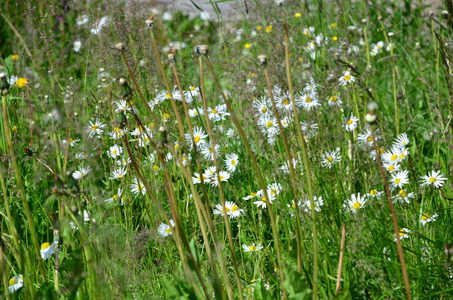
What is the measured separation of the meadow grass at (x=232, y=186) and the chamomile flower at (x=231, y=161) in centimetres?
1

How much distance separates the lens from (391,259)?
1.17 metres

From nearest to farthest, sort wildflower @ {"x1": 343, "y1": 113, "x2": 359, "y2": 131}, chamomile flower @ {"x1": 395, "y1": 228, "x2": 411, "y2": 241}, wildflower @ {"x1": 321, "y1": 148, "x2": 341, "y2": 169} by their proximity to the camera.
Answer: chamomile flower @ {"x1": 395, "y1": 228, "x2": 411, "y2": 241}
wildflower @ {"x1": 321, "y1": 148, "x2": 341, "y2": 169}
wildflower @ {"x1": 343, "y1": 113, "x2": 359, "y2": 131}

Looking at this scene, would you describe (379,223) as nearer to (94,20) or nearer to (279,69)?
(279,69)

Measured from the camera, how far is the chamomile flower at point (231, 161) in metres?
1.96

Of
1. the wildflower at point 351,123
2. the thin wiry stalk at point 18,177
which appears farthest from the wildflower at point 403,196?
the thin wiry stalk at point 18,177

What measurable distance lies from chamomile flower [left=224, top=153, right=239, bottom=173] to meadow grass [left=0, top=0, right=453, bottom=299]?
0.01m

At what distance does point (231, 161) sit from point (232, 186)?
102 millimetres

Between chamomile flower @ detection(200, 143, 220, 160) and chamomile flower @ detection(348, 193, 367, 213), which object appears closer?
chamomile flower @ detection(348, 193, 367, 213)

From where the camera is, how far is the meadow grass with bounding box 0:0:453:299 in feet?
3.13

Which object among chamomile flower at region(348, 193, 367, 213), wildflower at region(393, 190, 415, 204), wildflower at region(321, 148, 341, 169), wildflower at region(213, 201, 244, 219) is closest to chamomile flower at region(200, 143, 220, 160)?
wildflower at region(213, 201, 244, 219)

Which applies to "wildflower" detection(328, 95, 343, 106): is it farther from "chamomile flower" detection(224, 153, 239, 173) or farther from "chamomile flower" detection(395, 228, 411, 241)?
"chamomile flower" detection(395, 228, 411, 241)

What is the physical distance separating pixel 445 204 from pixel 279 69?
78cm

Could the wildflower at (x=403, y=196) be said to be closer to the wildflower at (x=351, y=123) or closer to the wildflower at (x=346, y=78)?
the wildflower at (x=351, y=123)

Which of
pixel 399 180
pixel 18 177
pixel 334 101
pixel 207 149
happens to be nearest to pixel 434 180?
pixel 399 180
